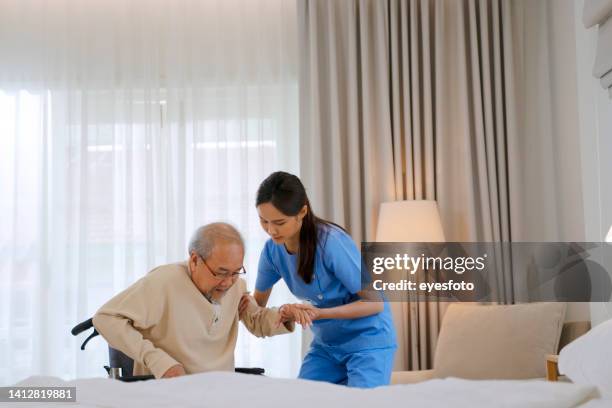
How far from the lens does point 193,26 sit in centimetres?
443

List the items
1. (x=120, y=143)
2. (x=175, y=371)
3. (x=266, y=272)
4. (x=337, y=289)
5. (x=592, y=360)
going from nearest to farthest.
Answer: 1. (x=592, y=360)
2. (x=175, y=371)
3. (x=337, y=289)
4. (x=266, y=272)
5. (x=120, y=143)

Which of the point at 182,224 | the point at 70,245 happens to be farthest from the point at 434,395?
the point at 70,245

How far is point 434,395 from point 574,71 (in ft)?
9.52

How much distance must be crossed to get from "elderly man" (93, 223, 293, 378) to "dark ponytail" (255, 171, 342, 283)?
0.87 ft

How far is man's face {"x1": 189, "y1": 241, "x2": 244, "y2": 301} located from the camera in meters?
2.30

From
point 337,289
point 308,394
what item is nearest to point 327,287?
point 337,289

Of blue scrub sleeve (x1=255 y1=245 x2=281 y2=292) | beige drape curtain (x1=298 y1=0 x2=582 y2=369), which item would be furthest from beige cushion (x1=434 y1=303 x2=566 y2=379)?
blue scrub sleeve (x1=255 y1=245 x2=281 y2=292)

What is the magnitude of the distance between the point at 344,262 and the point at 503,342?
1124 millimetres

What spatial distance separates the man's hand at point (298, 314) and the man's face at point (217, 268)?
0.78 feet

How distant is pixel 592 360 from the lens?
5.00 ft

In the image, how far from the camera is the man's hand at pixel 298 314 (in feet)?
8.04

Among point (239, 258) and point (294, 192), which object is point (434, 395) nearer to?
point (239, 258)

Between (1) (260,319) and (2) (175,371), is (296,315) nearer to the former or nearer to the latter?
(1) (260,319)

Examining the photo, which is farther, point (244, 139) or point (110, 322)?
point (244, 139)
